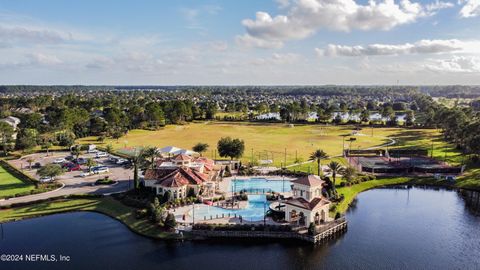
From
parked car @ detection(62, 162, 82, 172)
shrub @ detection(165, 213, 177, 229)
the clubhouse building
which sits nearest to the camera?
shrub @ detection(165, 213, 177, 229)

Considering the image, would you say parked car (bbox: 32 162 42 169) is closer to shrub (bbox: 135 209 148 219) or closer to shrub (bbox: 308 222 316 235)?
shrub (bbox: 135 209 148 219)

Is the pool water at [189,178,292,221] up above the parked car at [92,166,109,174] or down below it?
below

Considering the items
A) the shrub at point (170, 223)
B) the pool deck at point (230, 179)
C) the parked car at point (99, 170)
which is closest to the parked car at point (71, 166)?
the parked car at point (99, 170)

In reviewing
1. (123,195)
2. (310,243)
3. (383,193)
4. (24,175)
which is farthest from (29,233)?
(383,193)

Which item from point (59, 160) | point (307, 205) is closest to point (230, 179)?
point (307, 205)

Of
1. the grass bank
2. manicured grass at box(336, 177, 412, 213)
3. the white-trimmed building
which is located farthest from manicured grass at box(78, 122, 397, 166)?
the grass bank
